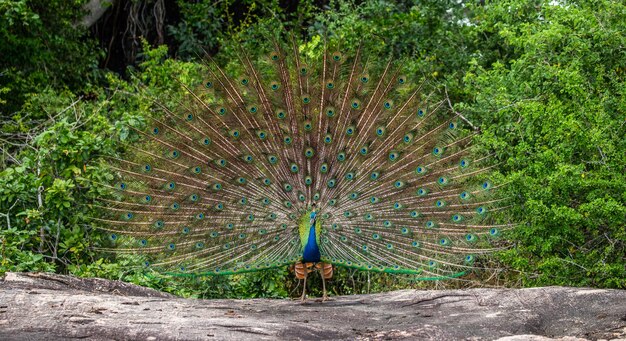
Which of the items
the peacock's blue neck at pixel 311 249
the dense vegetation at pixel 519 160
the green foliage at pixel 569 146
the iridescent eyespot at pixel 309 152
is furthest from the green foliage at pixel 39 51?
the green foliage at pixel 569 146

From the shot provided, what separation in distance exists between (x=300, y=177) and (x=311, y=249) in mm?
707

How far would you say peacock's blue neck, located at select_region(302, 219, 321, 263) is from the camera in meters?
8.30

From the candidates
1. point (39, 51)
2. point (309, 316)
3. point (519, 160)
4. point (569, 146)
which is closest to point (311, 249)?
point (309, 316)

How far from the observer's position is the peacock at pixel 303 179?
860 cm

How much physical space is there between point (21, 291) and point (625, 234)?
5.49 metres

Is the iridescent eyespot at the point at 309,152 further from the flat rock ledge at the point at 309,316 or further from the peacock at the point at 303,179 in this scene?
the flat rock ledge at the point at 309,316

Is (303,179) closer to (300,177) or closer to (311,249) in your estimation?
(300,177)

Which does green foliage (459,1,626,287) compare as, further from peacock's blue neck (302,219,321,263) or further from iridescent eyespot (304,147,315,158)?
peacock's blue neck (302,219,321,263)

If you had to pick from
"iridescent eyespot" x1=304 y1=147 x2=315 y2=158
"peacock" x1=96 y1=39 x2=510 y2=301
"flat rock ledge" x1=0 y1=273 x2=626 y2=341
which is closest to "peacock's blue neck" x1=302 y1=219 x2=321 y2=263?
"peacock" x1=96 y1=39 x2=510 y2=301

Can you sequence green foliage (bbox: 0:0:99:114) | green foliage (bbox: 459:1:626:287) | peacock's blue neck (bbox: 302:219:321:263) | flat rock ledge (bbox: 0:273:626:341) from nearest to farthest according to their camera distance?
flat rock ledge (bbox: 0:273:626:341) → peacock's blue neck (bbox: 302:219:321:263) → green foliage (bbox: 459:1:626:287) → green foliage (bbox: 0:0:99:114)

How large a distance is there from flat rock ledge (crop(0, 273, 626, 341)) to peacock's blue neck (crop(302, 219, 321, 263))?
15.5 inches

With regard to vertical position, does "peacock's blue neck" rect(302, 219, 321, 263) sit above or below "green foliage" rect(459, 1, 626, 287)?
below

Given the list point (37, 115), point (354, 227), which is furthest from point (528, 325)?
point (37, 115)

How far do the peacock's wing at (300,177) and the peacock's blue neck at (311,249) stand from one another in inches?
5.2
